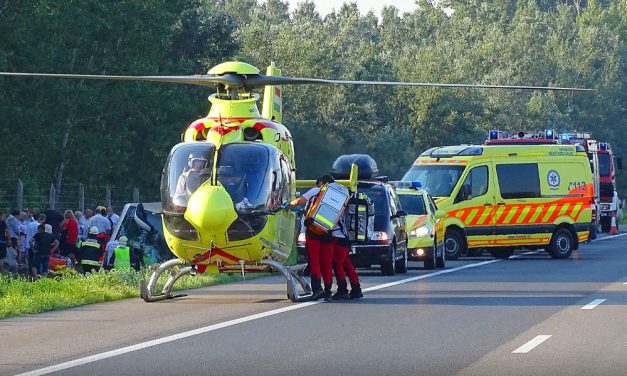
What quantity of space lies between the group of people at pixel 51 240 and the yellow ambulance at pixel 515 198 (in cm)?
772

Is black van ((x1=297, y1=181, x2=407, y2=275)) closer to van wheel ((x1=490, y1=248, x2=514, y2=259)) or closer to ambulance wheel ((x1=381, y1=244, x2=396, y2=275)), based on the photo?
ambulance wheel ((x1=381, y1=244, x2=396, y2=275))

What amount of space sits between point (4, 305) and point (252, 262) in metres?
3.20

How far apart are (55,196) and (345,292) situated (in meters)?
A: 19.8

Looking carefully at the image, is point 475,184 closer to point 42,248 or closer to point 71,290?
point 42,248

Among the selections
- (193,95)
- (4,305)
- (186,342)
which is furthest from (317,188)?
(193,95)

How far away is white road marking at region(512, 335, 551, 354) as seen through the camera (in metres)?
13.9

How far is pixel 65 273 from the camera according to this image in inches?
1048

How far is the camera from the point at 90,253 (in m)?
28.2

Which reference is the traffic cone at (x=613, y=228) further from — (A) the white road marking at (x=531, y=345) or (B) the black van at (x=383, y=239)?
(A) the white road marking at (x=531, y=345)

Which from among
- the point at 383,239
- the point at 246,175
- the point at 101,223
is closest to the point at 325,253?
the point at 246,175

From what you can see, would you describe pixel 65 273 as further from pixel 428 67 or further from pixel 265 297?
pixel 428 67

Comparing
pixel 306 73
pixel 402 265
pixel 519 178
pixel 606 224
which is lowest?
pixel 402 265

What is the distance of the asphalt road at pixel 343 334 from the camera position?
1277 cm

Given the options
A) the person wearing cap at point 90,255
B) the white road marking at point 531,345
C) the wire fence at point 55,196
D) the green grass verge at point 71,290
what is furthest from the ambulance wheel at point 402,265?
the white road marking at point 531,345
